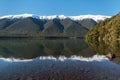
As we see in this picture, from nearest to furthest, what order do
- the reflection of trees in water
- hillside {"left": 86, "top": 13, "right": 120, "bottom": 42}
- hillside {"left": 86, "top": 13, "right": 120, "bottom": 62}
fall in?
1. the reflection of trees in water
2. hillside {"left": 86, "top": 13, "right": 120, "bottom": 62}
3. hillside {"left": 86, "top": 13, "right": 120, "bottom": 42}

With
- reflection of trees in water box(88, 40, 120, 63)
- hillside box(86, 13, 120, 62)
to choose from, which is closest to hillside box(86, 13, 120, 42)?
hillside box(86, 13, 120, 62)

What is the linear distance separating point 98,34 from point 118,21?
3083 centimetres

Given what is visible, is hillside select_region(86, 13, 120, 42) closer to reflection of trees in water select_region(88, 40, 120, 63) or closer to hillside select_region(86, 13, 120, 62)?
hillside select_region(86, 13, 120, 62)

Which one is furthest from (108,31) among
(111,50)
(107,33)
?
(111,50)

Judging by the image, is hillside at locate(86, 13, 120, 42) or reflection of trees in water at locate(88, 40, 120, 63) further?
hillside at locate(86, 13, 120, 42)

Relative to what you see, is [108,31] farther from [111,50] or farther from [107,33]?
[111,50]

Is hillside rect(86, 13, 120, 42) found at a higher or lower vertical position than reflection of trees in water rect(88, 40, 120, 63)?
higher

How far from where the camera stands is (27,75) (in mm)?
42781

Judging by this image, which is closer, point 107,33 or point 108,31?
point 108,31

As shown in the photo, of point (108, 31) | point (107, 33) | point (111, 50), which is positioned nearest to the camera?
point (111, 50)

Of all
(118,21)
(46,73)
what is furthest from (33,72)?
(118,21)

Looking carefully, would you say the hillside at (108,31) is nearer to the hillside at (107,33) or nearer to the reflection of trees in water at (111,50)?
the hillside at (107,33)

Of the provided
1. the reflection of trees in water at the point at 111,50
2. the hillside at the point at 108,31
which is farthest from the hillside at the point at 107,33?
the reflection of trees in water at the point at 111,50

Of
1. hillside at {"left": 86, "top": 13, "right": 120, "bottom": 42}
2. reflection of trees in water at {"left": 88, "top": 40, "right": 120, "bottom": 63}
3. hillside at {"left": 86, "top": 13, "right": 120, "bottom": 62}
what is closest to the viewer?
reflection of trees in water at {"left": 88, "top": 40, "right": 120, "bottom": 63}
